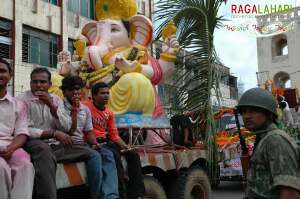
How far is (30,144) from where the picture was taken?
3.37m

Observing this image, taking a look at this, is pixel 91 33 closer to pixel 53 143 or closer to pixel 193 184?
pixel 193 184

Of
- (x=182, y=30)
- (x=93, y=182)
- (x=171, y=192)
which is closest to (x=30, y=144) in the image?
(x=93, y=182)

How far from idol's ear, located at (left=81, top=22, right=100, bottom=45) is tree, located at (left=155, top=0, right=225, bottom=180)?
104cm

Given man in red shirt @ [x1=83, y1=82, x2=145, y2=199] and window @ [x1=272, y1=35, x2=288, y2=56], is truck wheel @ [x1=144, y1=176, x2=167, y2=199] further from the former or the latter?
window @ [x1=272, y1=35, x2=288, y2=56]

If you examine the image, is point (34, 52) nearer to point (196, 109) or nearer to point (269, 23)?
point (196, 109)

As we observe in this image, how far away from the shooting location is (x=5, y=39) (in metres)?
16.0

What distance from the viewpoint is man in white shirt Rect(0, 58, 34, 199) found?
2.96 m

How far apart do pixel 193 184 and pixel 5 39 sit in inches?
485

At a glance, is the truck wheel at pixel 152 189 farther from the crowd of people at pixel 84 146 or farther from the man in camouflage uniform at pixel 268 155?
the man in camouflage uniform at pixel 268 155

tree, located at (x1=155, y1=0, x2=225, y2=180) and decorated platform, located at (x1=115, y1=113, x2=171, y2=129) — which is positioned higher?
tree, located at (x1=155, y1=0, x2=225, y2=180)

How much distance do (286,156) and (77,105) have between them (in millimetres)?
2406

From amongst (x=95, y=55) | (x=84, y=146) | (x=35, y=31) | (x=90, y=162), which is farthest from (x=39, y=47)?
(x=90, y=162)

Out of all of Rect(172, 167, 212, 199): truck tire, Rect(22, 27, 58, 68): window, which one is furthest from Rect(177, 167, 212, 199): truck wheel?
Rect(22, 27, 58, 68): window

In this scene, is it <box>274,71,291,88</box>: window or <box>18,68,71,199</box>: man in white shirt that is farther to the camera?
<box>274,71,291,88</box>: window
